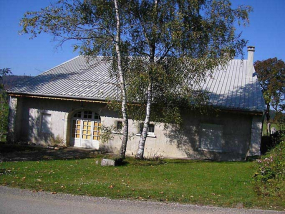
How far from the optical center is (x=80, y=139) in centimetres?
1953

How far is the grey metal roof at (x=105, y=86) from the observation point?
16.5m

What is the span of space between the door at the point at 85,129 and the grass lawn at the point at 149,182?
6363mm

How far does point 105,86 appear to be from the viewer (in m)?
19.1

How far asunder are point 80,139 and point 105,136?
6.48 m

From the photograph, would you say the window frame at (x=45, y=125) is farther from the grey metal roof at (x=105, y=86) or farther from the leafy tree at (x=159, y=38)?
the leafy tree at (x=159, y=38)

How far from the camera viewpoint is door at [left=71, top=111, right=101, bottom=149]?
19312 mm

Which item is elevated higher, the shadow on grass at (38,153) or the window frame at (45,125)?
the window frame at (45,125)

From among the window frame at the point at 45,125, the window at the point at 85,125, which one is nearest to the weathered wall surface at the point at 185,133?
the window frame at the point at 45,125

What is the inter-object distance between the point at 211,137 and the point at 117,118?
17.7 feet

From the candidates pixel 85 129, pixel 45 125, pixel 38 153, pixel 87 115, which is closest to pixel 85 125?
pixel 85 129

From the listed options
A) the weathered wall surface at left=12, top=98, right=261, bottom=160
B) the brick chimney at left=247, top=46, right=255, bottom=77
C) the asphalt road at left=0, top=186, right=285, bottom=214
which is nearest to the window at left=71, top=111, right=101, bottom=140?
the weathered wall surface at left=12, top=98, right=261, bottom=160

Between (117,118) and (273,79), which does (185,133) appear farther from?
(273,79)

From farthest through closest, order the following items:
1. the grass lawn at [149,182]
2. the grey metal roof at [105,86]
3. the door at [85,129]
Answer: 1. the door at [85,129]
2. the grey metal roof at [105,86]
3. the grass lawn at [149,182]

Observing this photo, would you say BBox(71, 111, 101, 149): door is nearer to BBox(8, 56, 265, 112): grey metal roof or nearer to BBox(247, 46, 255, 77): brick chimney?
BBox(8, 56, 265, 112): grey metal roof
